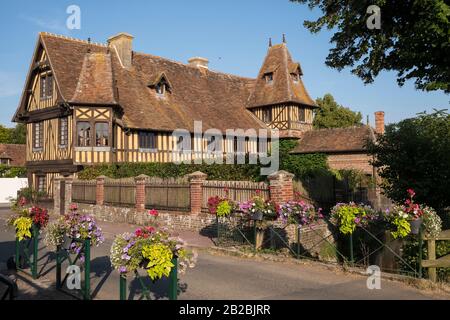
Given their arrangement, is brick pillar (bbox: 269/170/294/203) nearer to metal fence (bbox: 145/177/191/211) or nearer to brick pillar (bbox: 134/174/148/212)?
metal fence (bbox: 145/177/191/211)

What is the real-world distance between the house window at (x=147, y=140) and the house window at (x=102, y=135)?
7.10 ft

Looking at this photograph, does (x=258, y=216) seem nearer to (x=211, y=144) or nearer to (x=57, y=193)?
(x=57, y=193)

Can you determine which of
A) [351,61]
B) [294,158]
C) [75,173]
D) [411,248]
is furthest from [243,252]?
[294,158]

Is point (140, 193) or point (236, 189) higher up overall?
point (236, 189)

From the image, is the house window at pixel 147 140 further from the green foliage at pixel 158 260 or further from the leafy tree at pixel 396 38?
the green foliage at pixel 158 260

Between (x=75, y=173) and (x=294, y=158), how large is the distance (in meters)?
14.8

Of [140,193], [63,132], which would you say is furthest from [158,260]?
[63,132]

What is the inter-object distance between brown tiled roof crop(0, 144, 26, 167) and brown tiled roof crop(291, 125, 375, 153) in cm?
3478

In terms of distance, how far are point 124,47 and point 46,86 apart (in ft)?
19.3

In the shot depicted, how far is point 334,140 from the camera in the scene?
Result: 32.0 metres

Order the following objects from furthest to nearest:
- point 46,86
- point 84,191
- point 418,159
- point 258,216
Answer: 1. point 46,86
2. point 84,191
3. point 418,159
4. point 258,216

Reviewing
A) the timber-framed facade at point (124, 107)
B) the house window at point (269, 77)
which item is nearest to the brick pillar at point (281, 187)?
the timber-framed facade at point (124, 107)
